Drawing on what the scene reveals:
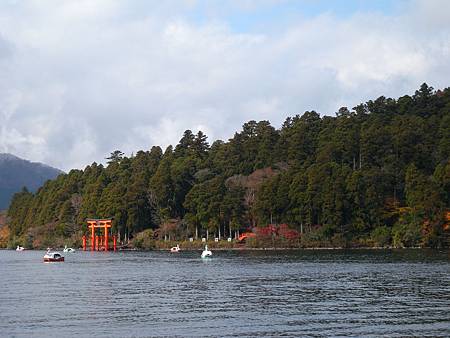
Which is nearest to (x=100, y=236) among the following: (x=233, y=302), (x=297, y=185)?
(x=297, y=185)

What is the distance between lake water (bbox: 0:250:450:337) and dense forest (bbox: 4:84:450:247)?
41802mm

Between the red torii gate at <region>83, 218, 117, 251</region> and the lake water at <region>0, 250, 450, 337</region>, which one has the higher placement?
the red torii gate at <region>83, 218, 117, 251</region>

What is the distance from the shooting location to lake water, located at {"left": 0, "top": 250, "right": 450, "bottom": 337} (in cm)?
3145

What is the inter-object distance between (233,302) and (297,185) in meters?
75.3

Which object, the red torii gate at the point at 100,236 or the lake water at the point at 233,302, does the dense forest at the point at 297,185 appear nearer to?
the red torii gate at the point at 100,236

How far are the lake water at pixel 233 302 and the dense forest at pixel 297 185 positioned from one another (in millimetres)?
41802

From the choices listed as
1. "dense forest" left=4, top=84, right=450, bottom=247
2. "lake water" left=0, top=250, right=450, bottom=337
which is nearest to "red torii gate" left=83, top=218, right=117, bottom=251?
"dense forest" left=4, top=84, right=450, bottom=247

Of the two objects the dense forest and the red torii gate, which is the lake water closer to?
the dense forest

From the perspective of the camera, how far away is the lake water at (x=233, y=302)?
31.5 meters

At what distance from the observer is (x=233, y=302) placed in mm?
41000

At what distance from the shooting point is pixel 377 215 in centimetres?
11000

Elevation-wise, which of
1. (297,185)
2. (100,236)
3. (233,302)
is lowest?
(233,302)

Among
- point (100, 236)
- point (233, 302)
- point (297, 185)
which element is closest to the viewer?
point (233, 302)

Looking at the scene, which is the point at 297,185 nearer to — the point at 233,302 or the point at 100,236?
the point at 100,236
